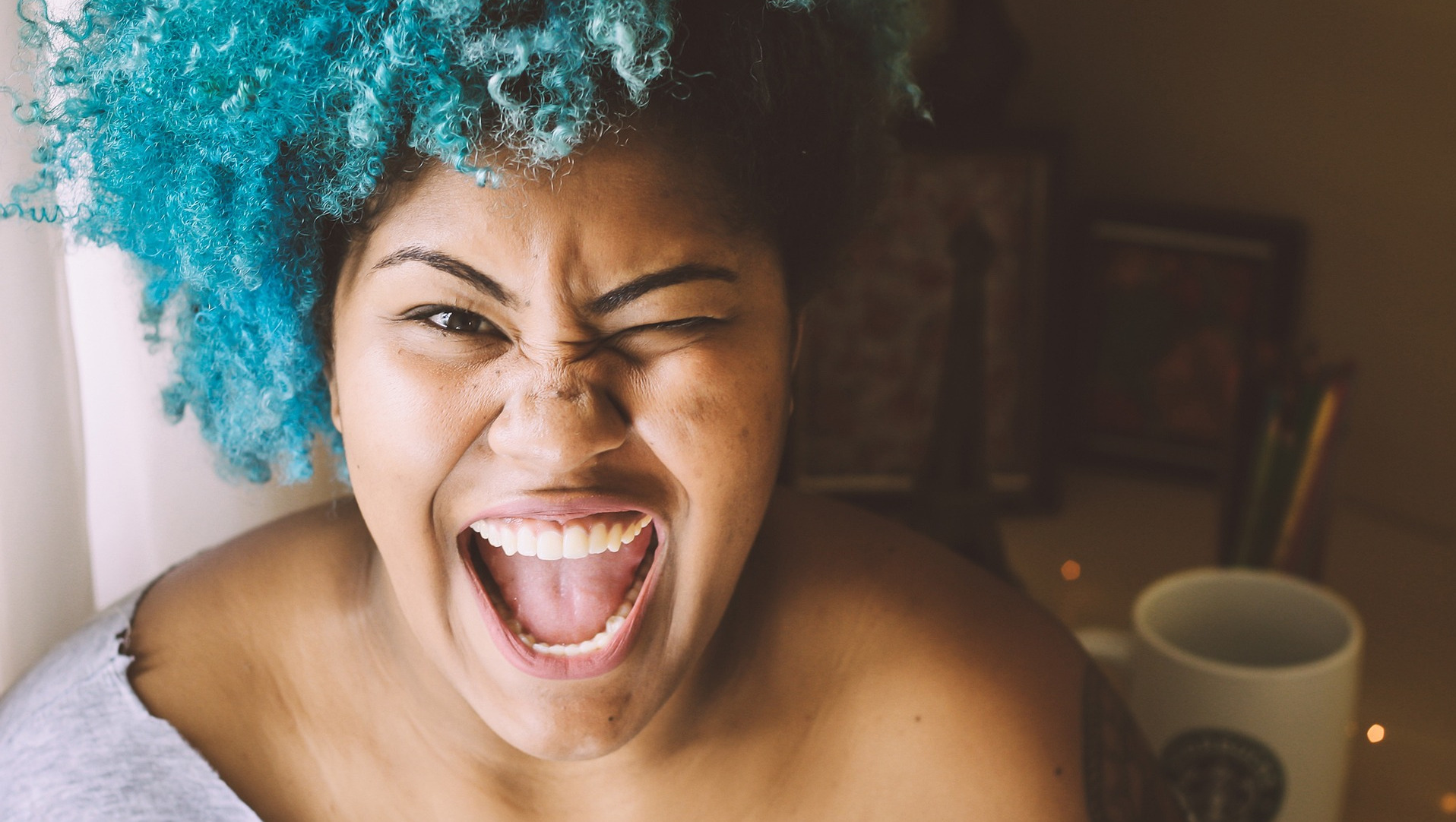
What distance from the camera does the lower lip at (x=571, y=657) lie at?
0.90 m

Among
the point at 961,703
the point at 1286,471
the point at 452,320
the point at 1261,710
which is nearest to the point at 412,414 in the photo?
→ the point at 452,320

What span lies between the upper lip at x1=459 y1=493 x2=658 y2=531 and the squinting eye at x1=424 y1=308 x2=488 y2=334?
112 mm

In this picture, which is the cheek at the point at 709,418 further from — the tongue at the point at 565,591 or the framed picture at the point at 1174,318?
the framed picture at the point at 1174,318

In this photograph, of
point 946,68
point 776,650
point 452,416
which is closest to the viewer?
point 452,416

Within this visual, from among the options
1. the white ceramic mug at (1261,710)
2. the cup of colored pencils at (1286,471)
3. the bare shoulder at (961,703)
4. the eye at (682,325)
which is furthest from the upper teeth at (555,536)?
the cup of colored pencils at (1286,471)

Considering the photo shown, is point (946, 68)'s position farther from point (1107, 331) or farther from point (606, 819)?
point (606, 819)

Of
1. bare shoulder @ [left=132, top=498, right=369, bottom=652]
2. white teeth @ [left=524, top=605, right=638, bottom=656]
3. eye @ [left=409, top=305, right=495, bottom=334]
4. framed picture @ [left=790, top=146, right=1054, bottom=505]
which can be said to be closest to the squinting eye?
eye @ [left=409, top=305, right=495, bottom=334]

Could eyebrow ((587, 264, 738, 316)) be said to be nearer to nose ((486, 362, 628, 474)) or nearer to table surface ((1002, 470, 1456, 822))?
nose ((486, 362, 628, 474))

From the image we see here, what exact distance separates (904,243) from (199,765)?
111cm

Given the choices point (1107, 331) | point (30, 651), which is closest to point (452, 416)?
point (30, 651)

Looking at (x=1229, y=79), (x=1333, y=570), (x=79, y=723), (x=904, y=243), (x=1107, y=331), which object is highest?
(x=1229, y=79)

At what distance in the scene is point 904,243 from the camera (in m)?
1.78

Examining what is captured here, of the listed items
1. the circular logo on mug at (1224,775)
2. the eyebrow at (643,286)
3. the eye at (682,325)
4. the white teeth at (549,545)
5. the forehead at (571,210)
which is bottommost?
the circular logo on mug at (1224,775)

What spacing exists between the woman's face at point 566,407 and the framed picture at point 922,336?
0.85m
